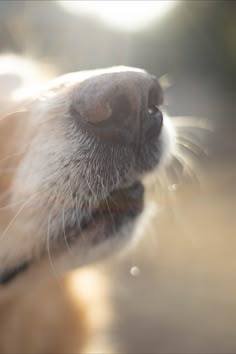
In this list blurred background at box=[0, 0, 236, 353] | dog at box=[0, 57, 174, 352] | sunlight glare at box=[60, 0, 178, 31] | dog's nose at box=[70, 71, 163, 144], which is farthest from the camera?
sunlight glare at box=[60, 0, 178, 31]

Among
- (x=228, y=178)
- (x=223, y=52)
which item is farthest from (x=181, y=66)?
(x=228, y=178)

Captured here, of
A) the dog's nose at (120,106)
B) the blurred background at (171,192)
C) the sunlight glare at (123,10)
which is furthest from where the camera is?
the sunlight glare at (123,10)

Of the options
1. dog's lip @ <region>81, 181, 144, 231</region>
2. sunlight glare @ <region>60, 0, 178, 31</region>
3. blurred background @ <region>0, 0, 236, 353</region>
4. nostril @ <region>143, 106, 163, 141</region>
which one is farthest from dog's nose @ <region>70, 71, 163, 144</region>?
sunlight glare @ <region>60, 0, 178, 31</region>

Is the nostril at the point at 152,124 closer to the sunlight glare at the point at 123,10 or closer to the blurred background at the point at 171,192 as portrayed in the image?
the blurred background at the point at 171,192

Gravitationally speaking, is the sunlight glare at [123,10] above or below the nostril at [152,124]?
above

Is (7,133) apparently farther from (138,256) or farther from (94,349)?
(138,256)

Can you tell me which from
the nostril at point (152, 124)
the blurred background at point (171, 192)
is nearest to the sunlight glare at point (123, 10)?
the blurred background at point (171, 192)

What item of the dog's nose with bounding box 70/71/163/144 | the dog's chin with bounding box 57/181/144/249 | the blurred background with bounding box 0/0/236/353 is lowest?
the dog's chin with bounding box 57/181/144/249

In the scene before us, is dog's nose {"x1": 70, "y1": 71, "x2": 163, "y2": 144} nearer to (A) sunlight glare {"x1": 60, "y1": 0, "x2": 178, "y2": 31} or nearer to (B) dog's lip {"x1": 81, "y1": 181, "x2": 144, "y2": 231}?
(B) dog's lip {"x1": 81, "y1": 181, "x2": 144, "y2": 231}
